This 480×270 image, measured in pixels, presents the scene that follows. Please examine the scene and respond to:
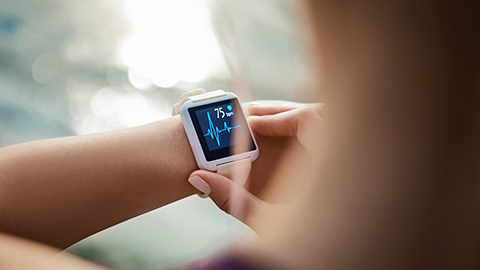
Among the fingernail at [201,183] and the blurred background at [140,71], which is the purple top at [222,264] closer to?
the blurred background at [140,71]

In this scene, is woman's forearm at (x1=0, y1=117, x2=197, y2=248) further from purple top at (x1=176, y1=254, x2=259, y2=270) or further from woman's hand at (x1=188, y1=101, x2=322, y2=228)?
purple top at (x1=176, y1=254, x2=259, y2=270)

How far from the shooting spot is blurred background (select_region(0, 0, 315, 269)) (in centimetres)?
155

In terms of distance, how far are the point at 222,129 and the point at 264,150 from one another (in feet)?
0.66

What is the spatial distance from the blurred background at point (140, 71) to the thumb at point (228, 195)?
1.77 feet

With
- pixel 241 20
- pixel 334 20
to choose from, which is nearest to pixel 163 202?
pixel 334 20

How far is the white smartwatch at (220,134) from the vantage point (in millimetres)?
1122

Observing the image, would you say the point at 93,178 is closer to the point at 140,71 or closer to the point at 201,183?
the point at 201,183

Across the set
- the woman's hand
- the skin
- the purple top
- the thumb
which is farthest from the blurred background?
the thumb

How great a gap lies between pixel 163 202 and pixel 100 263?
47 centimetres

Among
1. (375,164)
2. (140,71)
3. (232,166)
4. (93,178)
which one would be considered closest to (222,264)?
(232,166)

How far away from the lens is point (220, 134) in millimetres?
1131

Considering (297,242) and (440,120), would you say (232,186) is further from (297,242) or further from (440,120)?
(440,120)

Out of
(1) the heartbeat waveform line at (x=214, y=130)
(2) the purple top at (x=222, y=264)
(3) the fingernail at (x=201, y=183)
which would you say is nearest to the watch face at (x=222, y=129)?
(1) the heartbeat waveform line at (x=214, y=130)

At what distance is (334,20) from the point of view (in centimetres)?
70
